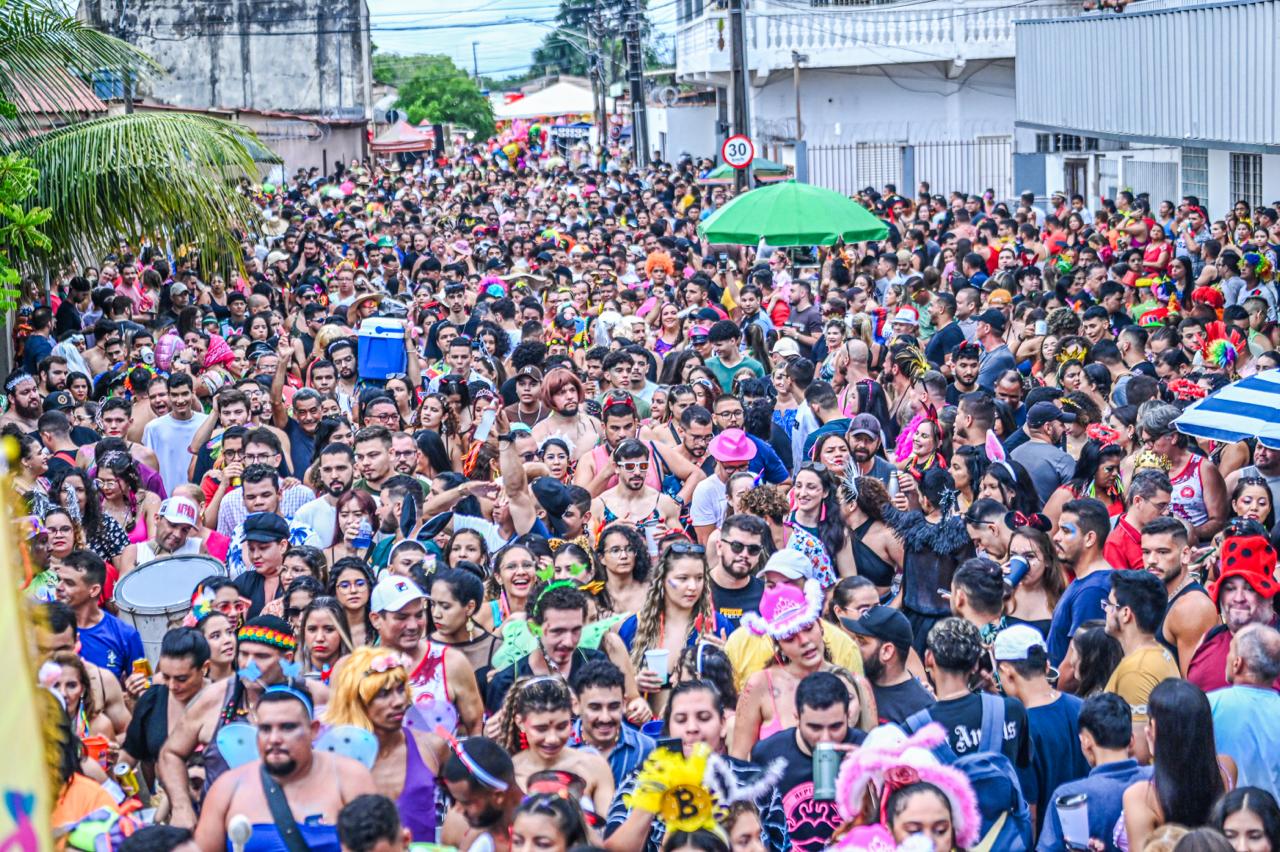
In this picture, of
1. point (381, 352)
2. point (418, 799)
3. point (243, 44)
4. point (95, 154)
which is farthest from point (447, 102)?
point (418, 799)

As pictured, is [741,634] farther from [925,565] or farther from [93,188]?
[93,188]

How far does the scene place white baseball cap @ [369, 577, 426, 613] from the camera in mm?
6273

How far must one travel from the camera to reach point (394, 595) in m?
6.30

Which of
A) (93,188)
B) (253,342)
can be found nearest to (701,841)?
(253,342)

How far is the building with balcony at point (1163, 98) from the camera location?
51.1 feet

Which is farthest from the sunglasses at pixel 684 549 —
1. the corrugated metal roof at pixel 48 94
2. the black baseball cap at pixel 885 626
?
the corrugated metal roof at pixel 48 94

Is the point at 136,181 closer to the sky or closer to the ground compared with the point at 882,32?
closer to the ground

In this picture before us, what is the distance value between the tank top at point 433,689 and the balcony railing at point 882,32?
93.9ft

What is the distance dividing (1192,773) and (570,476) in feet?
17.1

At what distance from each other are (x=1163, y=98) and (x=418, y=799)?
1488 cm

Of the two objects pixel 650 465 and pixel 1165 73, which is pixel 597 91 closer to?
pixel 1165 73

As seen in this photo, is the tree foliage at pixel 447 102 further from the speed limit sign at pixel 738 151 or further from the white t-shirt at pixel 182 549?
the white t-shirt at pixel 182 549

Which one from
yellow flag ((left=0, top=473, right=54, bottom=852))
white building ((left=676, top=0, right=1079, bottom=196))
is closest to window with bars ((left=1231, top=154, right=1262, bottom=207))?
white building ((left=676, top=0, right=1079, bottom=196))

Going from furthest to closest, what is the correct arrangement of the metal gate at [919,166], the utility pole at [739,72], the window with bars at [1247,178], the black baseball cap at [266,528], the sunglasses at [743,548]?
the metal gate at [919,166]
the utility pole at [739,72]
the window with bars at [1247,178]
the black baseball cap at [266,528]
the sunglasses at [743,548]
